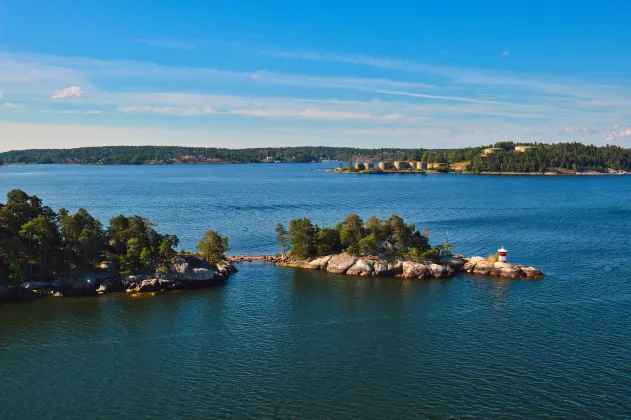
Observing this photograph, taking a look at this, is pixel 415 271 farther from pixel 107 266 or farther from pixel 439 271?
pixel 107 266

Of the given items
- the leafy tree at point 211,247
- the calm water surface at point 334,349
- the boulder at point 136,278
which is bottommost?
the calm water surface at point 334,349

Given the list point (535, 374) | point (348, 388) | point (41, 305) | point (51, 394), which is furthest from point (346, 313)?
point (41, 305)

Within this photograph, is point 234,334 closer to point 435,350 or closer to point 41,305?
point 435,350

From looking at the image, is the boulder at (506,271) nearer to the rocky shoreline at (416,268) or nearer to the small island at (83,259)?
the rocky shoreline at (416,268)

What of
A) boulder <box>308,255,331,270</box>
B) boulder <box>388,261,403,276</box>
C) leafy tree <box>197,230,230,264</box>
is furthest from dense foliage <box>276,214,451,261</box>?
leafy tree <box>197,230,230,264</box>

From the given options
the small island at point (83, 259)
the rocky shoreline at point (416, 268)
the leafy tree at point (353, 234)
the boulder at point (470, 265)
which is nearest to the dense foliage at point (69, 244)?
the small island at point (83, 259)

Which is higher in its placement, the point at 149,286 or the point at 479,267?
the point at 479,267

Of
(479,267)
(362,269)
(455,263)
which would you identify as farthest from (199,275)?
(479,267)
